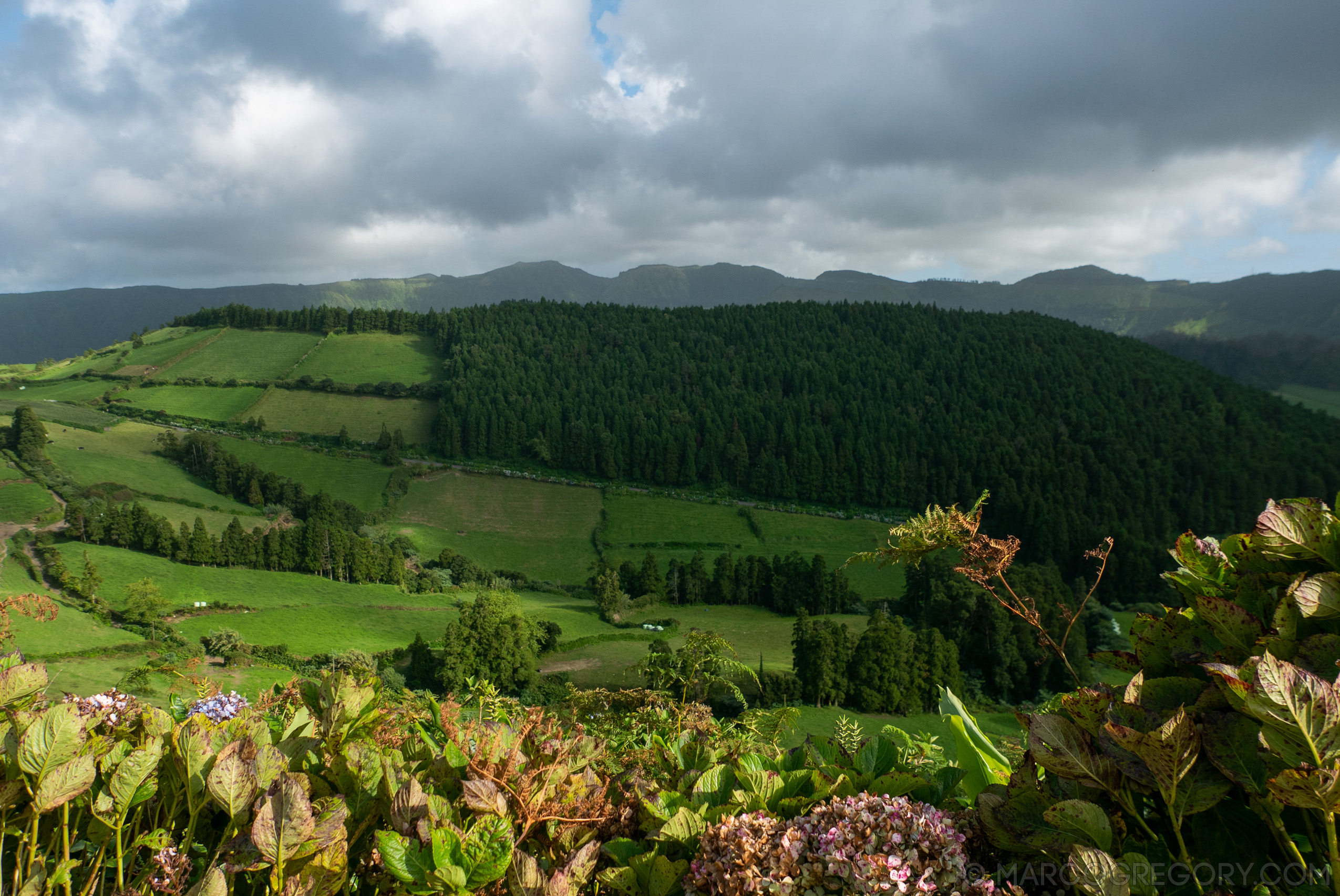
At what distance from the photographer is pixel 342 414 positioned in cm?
12575

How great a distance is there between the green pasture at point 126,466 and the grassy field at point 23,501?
16.7 feet

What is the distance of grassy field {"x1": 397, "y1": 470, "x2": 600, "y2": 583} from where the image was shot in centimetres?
8800

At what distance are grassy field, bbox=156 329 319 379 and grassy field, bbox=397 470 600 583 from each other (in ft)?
175

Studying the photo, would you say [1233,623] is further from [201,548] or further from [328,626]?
[201,548]

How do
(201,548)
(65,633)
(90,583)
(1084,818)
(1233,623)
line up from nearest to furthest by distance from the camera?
1. (1084,818)
2. (1233,623)
3. (65,633)
4. (90,583)
5. (201,548)

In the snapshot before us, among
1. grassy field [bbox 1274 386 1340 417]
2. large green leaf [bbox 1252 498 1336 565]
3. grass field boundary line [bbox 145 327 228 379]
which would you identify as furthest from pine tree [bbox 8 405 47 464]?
grassy field [bbox 1274 386 1340 417]

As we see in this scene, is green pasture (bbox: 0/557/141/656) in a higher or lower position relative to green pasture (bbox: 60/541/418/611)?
higher

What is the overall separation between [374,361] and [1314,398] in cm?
17813

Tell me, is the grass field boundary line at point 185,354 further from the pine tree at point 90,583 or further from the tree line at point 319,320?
the pine tree at point 90,583

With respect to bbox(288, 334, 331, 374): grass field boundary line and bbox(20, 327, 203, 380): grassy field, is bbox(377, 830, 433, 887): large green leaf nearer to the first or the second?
bbox(288, 334, 331, 374): grass field boundary line

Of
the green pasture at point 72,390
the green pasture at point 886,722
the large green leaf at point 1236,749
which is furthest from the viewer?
the green pasture at point 72,390

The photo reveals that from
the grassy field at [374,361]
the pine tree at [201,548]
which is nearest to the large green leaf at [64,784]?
the pine tree at [201,548]

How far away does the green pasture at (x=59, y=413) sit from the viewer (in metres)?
107

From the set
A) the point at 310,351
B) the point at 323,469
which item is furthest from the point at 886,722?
the point at 310,351
